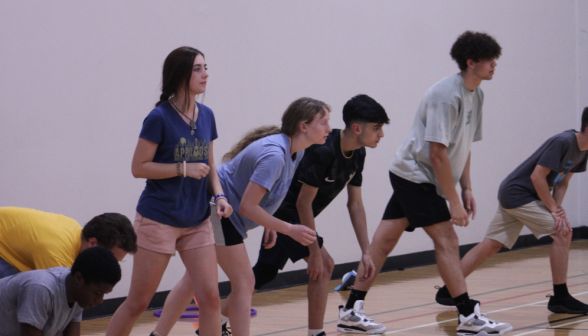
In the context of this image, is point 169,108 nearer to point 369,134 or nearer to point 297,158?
point 297,158

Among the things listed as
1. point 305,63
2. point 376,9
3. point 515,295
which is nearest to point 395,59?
point 376,9

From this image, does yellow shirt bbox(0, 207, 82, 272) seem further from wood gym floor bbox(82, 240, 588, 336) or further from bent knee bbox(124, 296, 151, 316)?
wood gym floor bbox(82, 240, 588, 336)

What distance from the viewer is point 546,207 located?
4.55 meters

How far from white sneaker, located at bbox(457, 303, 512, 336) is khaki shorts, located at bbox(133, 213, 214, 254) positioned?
5.46 feet

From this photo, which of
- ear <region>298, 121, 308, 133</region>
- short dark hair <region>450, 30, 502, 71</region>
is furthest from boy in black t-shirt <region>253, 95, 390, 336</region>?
short dark hair <region>450, 30, 502, 71</region>

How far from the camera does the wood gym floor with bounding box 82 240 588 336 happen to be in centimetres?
410

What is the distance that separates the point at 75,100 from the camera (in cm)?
469

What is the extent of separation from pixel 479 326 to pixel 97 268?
93.9 inches

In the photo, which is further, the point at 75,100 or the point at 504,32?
the point at 504,32

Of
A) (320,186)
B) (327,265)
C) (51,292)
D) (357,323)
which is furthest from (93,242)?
(357,323)

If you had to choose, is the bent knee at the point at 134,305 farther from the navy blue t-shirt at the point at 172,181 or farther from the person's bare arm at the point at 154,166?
the person's bare arm at the point at 154,166

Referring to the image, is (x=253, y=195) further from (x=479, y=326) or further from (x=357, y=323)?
(x=479, y=326)

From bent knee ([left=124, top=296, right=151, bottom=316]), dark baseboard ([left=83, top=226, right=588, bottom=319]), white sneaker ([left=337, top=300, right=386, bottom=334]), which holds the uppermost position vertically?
bent knee ([left=124, top=296, right=151, bottom=316])

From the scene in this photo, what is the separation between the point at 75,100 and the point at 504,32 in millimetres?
5386
